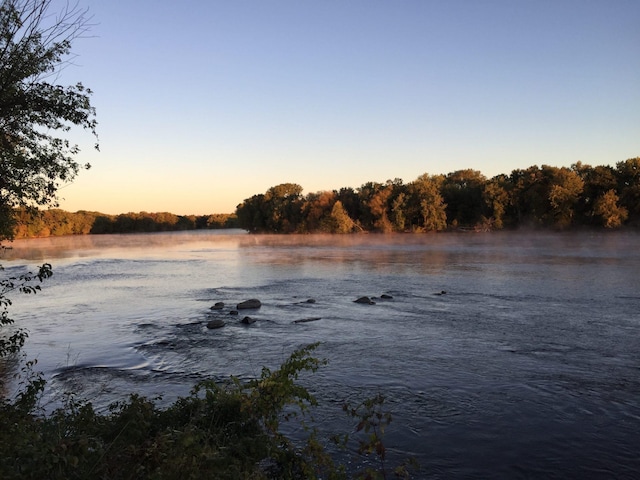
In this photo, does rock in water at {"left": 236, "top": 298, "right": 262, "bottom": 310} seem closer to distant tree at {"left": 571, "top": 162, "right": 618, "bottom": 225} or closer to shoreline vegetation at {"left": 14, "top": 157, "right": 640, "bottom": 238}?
shoreline vegetation at {"left": 14, "top": 157, "right": 640, "bottom": 238}

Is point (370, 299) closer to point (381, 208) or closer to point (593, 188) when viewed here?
point (593, 188)

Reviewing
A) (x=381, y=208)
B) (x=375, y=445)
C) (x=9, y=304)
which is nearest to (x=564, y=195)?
(x=381, y=208)

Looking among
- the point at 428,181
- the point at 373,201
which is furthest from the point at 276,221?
the point at 428,181

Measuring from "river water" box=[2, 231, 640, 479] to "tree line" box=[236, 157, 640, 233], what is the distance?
69423mm

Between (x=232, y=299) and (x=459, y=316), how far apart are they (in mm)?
13559

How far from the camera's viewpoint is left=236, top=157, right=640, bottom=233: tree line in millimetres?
94375

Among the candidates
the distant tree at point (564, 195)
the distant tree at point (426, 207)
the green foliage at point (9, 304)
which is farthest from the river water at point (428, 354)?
the distant tree at point (426, 207)

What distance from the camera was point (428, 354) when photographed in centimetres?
1573

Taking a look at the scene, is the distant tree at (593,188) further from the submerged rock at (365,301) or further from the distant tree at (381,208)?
the submerged rock at (365,301)

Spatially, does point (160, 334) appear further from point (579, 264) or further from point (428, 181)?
point (428, 181)

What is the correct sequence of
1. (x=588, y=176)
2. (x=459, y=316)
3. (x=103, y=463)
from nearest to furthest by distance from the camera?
1. (x=103, y=463)
2. (x=459, y=316)
3. (x=588, y=176)

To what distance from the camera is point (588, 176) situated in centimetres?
10088

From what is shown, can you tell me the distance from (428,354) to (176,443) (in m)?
10.5

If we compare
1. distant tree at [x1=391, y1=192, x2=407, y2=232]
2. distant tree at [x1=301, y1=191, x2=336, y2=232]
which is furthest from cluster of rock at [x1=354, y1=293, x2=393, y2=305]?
distant tree at [x1=301, y1=191, x2=336, y2=232]
